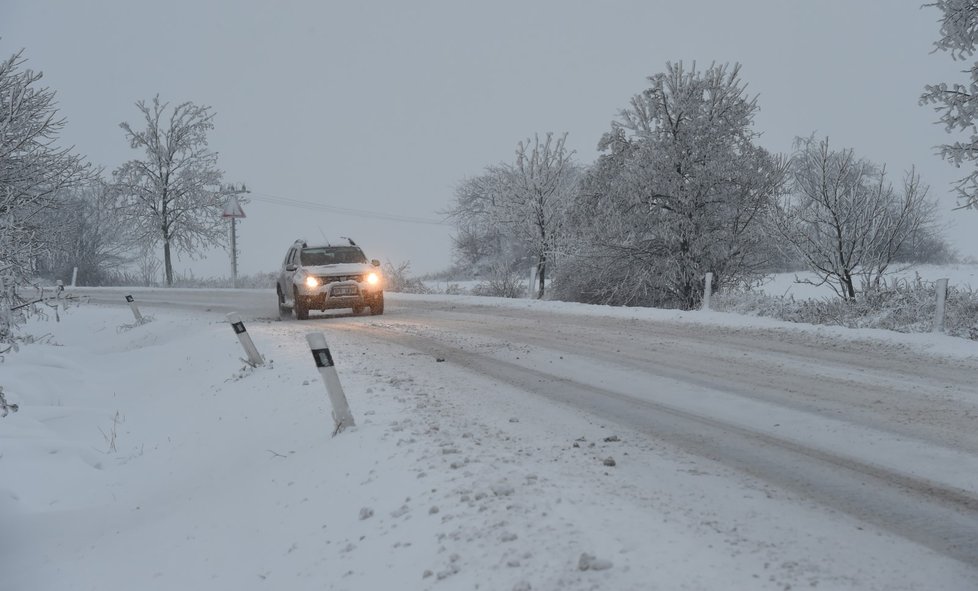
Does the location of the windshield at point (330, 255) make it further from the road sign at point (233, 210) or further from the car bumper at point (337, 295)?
the road sign at point (233, 210)

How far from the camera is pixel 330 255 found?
52.2 feet

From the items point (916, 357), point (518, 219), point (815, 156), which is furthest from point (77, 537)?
point (518, 219)

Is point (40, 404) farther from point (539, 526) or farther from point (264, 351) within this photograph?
point (539, 526)

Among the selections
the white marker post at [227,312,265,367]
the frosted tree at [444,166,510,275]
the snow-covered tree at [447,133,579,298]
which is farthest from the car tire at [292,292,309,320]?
the frosted tree at [444,166,510,275]

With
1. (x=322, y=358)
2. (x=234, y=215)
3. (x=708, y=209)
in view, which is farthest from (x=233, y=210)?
(x=322, y=358)

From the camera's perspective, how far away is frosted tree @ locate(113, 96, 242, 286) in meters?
37.0

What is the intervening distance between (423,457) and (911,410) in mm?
4435

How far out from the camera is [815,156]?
1431 centimetres

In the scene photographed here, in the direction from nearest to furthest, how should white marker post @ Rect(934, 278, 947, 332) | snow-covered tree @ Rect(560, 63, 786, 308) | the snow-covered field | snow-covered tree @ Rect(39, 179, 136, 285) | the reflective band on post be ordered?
1. the snow-covered field
2. the reflective band on post
3. white marker post @ Rect(934, 278, 947, 332)
4. snow-covered tree @ Rect(560, 63, 786, 308)
5. snow-covered tree @ Rect(39, 179, 136, 285)

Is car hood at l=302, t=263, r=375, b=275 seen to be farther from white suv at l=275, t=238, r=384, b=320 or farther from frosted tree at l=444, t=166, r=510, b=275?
frosted tree at l=444, t=166, r=510, b=275

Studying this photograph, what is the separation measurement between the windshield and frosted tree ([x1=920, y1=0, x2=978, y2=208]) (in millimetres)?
12030

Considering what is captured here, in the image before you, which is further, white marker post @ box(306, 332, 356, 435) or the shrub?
the shrub

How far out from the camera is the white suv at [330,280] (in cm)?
1468

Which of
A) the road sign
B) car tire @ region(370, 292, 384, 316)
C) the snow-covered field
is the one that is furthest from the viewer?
the road sign
